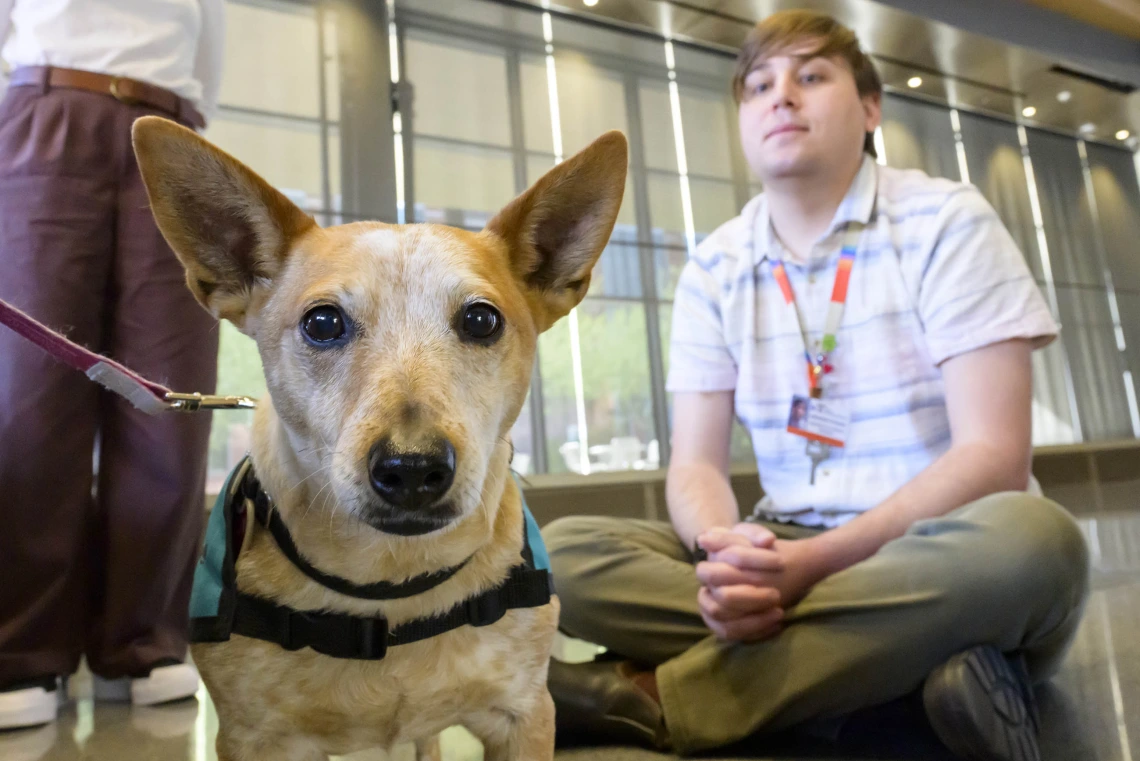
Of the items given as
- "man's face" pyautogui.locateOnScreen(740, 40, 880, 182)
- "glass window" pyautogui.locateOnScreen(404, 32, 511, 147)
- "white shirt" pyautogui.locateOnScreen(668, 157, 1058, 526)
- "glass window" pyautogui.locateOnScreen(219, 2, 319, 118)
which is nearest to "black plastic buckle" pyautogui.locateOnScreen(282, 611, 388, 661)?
"white shirt" pyautogui.locateOnScreen(668, 157, 1058, 526)

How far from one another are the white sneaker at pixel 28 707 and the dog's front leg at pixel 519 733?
1049 millimetres

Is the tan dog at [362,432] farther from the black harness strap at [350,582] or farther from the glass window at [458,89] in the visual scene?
the glass window at [458,89]

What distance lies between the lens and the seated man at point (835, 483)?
107 cm

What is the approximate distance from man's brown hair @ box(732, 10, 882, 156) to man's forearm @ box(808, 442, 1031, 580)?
2.44 feet

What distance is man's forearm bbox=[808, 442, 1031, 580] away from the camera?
1224mm

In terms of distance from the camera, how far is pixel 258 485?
0.95m

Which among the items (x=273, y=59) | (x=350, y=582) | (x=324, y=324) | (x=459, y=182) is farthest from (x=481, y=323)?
(x=273, y=59)

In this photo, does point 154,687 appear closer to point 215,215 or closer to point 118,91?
point 215,215

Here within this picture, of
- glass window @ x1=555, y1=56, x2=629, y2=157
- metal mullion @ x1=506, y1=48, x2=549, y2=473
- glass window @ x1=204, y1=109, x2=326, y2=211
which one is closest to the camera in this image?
glass window @ x1=204, y1=109, x2=326, y2=211

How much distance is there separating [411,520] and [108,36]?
1468mm

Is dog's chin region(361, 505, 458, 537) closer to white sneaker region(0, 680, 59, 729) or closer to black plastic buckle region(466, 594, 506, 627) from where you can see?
black plastic buckle region(466, 594, 506, 627)

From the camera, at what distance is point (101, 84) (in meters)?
1.62

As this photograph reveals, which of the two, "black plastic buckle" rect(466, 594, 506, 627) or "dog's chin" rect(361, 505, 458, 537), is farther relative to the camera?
"black plastic buckle" rect(466, 594, 506, 627)

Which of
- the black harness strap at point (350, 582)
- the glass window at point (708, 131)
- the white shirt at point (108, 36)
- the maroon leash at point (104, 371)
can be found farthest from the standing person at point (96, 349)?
the glass window at point (708, 131)
